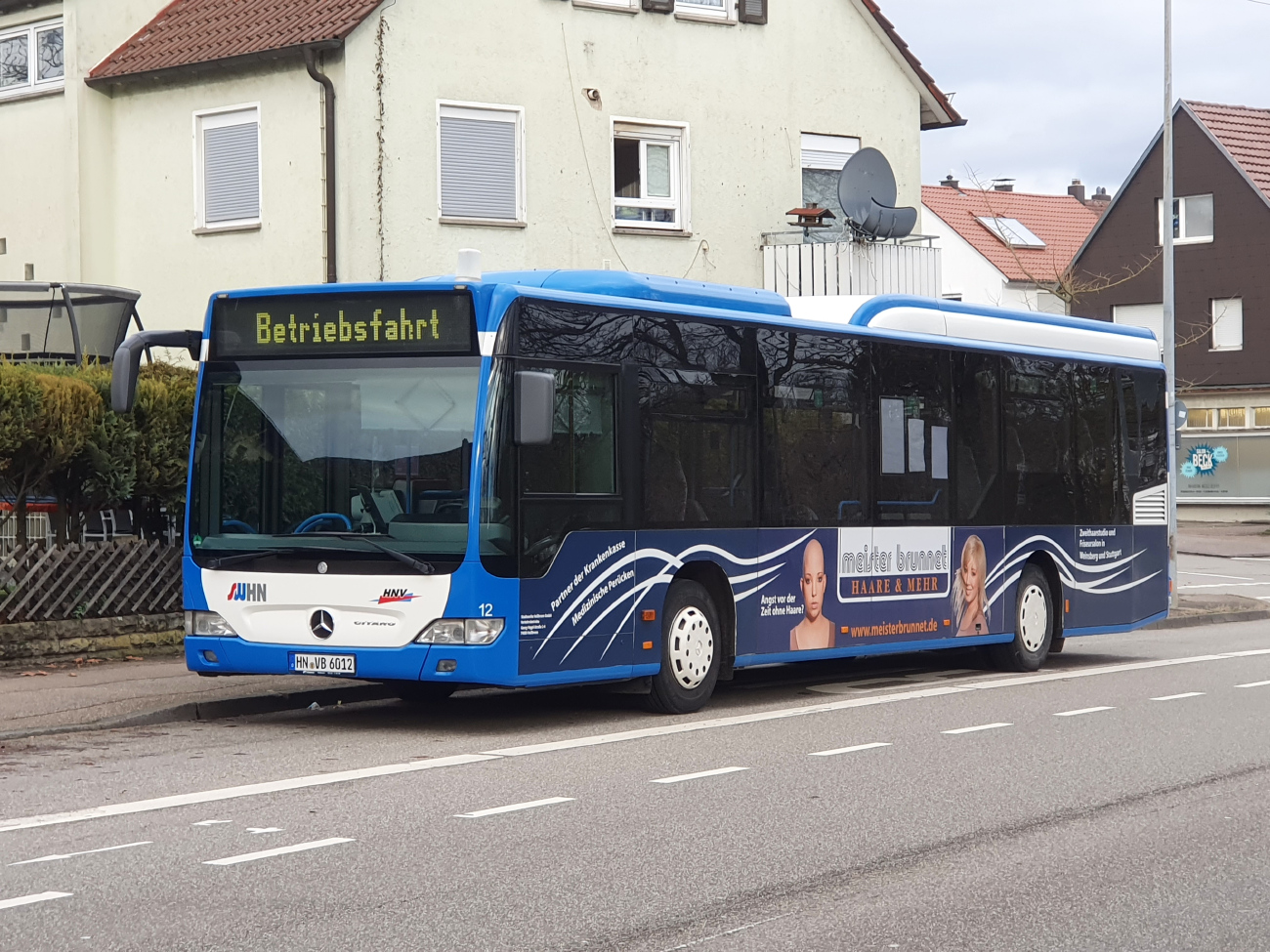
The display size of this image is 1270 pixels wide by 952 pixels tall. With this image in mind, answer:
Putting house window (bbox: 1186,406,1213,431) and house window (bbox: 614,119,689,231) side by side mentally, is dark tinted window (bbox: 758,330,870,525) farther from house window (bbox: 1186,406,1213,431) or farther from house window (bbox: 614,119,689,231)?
house window (bbox: 1186,406,1213,431)

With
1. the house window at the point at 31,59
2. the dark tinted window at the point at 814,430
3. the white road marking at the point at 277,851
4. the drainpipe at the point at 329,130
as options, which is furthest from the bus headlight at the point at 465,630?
the house window at the point at 31,59

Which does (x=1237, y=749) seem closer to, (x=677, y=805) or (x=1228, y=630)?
(x=677, y=805)

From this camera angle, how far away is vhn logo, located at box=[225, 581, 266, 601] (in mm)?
11656

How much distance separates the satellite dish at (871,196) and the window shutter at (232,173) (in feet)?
24.3

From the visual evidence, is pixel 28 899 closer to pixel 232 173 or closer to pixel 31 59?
pixel 232 173

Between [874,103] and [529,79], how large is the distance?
587cm

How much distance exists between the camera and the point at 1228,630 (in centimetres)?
2122

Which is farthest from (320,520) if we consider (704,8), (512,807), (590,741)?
(704,8)

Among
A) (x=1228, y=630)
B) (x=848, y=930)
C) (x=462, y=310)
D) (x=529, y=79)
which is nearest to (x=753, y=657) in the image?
(x=462, y=310)

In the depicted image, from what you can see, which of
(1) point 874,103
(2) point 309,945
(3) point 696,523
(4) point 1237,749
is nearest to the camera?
(2) point 309,945

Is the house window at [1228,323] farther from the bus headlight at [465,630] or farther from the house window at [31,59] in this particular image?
the bus headlight at [465,630]

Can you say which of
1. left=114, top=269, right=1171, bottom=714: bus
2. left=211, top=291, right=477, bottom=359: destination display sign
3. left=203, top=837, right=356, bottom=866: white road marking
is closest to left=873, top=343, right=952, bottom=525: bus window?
left=114, top=269, right=1171, bottom=714: bus

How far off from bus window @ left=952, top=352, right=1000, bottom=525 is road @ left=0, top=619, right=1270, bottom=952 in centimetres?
245

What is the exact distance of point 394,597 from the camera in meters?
11.2
